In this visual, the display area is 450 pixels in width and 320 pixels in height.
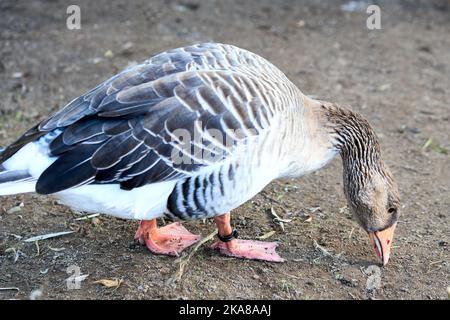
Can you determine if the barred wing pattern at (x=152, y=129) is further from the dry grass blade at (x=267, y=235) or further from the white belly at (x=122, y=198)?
the dry grass blade at (x=267, y=235)

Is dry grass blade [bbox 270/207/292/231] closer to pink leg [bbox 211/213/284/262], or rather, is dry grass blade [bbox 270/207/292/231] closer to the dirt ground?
the dirt ground

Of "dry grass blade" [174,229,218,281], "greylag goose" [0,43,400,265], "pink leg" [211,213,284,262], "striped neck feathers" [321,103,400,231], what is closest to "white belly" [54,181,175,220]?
"greylag goose" [0,43,400,265]

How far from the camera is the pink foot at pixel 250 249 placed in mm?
3918

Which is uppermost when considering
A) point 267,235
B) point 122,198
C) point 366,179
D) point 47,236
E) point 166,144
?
point 166,144

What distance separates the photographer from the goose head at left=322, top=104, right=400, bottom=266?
3.87 meters

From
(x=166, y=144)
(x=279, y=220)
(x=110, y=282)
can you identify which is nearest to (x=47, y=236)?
(x=110, y=282)

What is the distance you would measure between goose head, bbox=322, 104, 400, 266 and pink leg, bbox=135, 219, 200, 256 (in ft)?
3.46

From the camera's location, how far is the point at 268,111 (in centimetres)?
360

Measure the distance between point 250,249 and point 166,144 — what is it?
37.3 inches

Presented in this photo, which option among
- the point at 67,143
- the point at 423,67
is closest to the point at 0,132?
the point at 67,143

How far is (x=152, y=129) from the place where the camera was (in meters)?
3.45

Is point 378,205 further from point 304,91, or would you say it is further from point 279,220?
point 304,91

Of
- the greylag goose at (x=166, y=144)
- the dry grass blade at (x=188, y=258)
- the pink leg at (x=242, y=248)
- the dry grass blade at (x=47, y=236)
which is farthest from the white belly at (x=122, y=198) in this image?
the dry grass blade at (x=47, y=236)

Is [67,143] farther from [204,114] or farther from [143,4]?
[143,4]
